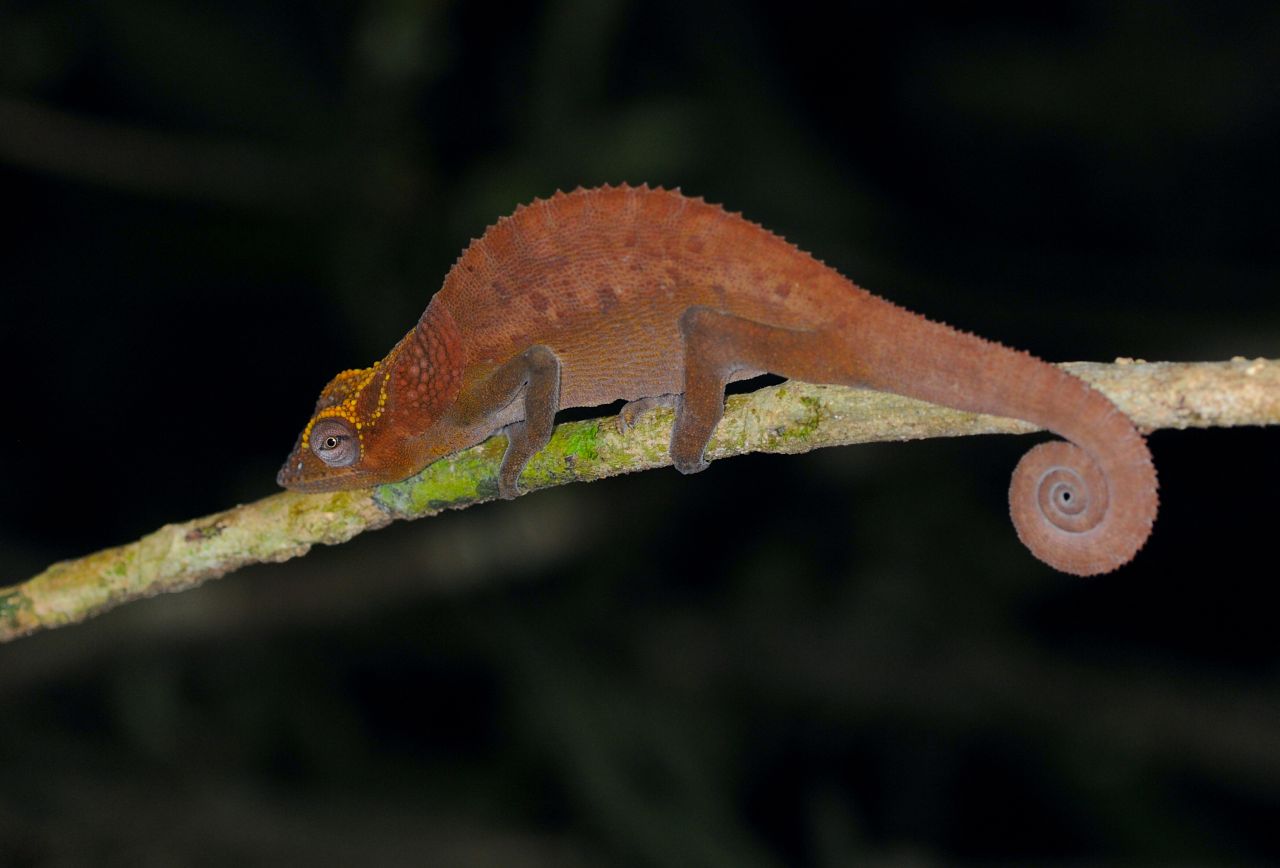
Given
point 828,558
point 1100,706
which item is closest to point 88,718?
point 828,558

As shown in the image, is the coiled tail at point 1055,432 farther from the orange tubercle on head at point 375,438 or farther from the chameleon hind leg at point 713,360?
the orange tubercle on head at point 375,438

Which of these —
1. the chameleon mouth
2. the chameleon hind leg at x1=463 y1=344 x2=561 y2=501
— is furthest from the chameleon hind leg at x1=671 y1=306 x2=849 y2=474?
the chameleon mouth

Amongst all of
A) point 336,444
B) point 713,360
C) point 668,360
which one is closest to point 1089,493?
point 713,360

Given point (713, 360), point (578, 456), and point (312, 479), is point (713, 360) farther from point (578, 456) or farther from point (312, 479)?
point (312, 479)

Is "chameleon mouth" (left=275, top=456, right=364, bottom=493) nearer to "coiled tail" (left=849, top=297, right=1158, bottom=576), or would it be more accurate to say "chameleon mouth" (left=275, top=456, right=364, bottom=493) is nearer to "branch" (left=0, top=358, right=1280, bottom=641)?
"branch" (left=0, top=358, right=1280, bottom=641)

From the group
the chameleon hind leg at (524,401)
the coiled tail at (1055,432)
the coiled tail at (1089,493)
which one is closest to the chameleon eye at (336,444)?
the chameleon hind leg at (524,401)

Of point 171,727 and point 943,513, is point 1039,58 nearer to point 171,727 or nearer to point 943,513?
point 943,513

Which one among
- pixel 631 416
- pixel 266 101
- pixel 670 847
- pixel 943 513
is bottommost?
pixel 670 847
